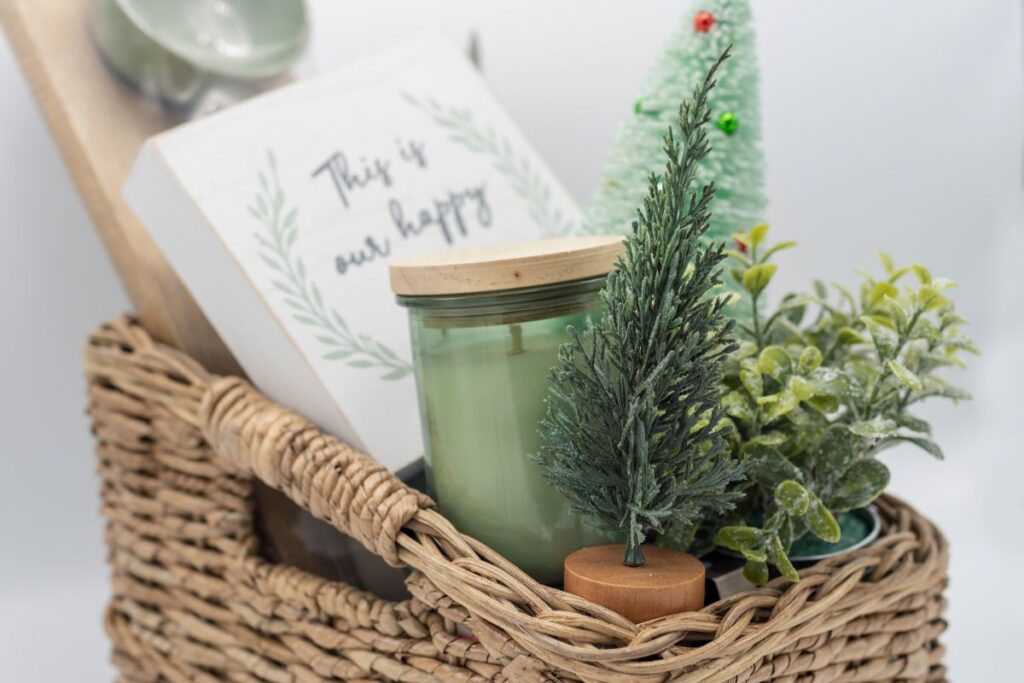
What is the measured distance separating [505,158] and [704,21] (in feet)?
0.72

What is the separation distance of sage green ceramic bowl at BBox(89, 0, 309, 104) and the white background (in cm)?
21

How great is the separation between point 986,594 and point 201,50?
0.98 metres

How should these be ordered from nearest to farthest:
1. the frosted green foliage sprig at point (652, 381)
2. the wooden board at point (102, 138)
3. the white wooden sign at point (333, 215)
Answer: the frosted green foliage sprig at point (652, 381), the white wooden sign at point (333, 215), the wooden board at point (102, 138)

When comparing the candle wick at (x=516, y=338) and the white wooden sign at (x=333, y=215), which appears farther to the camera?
the white wooden sign at (x=333, y=215)

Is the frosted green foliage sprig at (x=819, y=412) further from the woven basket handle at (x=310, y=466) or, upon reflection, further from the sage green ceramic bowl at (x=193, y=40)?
the sage green ceramic bowl at (x=193, y=40)

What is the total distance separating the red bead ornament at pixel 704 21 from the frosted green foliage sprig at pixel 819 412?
0.18m

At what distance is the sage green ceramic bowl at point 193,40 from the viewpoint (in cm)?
83

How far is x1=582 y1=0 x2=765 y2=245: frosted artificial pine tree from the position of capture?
71cm

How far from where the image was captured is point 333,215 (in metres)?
0.73

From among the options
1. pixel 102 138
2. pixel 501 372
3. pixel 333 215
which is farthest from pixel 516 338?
pixel 102 138

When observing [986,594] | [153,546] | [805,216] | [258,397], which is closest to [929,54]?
[805,216]

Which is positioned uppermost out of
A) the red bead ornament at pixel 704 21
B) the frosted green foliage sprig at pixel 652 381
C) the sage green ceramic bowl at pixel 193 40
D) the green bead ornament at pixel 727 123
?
the sage green ceramic bowl at pixel 193 40

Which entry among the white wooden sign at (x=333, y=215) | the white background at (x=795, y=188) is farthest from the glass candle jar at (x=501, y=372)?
the white background at (x=795, y=188)

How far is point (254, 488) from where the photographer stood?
2.43ft
